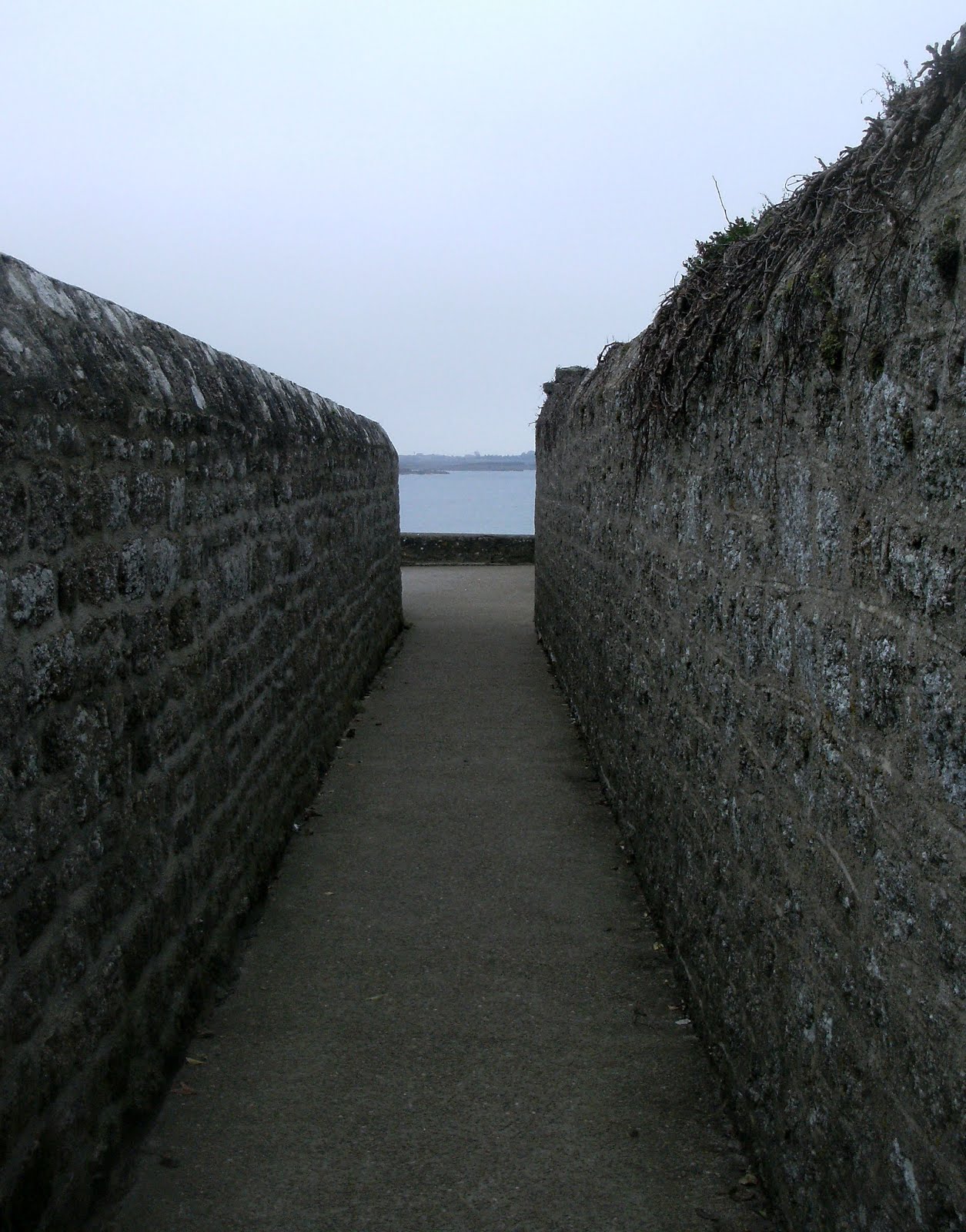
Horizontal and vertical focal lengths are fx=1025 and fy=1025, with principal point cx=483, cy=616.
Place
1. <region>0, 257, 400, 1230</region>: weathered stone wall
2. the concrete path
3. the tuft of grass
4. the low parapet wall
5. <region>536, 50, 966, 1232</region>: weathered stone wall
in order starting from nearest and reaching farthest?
1. <region>536, 50, 966, 1232</region>: weathered stone wall
2. <region>0, 257, 400, 1230</region>: weathered stone wall
3. the concrete path
4. the tuft of grass
5. the low parapet wall

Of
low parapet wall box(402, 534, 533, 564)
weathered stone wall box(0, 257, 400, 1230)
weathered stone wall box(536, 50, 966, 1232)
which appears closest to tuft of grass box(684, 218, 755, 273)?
weathered stone wall box(536, 50, 966, 1232)

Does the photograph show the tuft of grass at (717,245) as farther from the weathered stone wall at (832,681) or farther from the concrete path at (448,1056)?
the concrete path at (448,1056)

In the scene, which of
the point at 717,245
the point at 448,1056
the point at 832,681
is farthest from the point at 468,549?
the point at 832,681

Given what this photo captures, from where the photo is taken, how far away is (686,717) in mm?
3553

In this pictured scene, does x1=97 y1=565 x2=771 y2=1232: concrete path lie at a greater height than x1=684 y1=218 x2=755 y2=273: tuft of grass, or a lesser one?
lesser

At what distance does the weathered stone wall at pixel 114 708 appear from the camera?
2164 mm

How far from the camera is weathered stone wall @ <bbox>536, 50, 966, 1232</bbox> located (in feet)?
5.41

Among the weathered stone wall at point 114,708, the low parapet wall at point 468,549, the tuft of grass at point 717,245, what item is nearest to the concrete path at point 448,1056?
the weathered stone wall at point 114,708

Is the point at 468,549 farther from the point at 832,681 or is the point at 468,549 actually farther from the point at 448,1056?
the point at 832,681

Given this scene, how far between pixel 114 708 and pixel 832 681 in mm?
1792

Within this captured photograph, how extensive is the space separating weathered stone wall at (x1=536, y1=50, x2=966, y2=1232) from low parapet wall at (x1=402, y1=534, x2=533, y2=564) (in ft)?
52.8

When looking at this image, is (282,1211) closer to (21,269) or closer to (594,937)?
(594,937)

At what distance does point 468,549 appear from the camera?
20.0m

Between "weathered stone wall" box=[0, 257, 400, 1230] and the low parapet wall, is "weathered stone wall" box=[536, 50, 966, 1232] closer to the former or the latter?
"weathered stone wall" box=[0, 257, 400, 1230]
